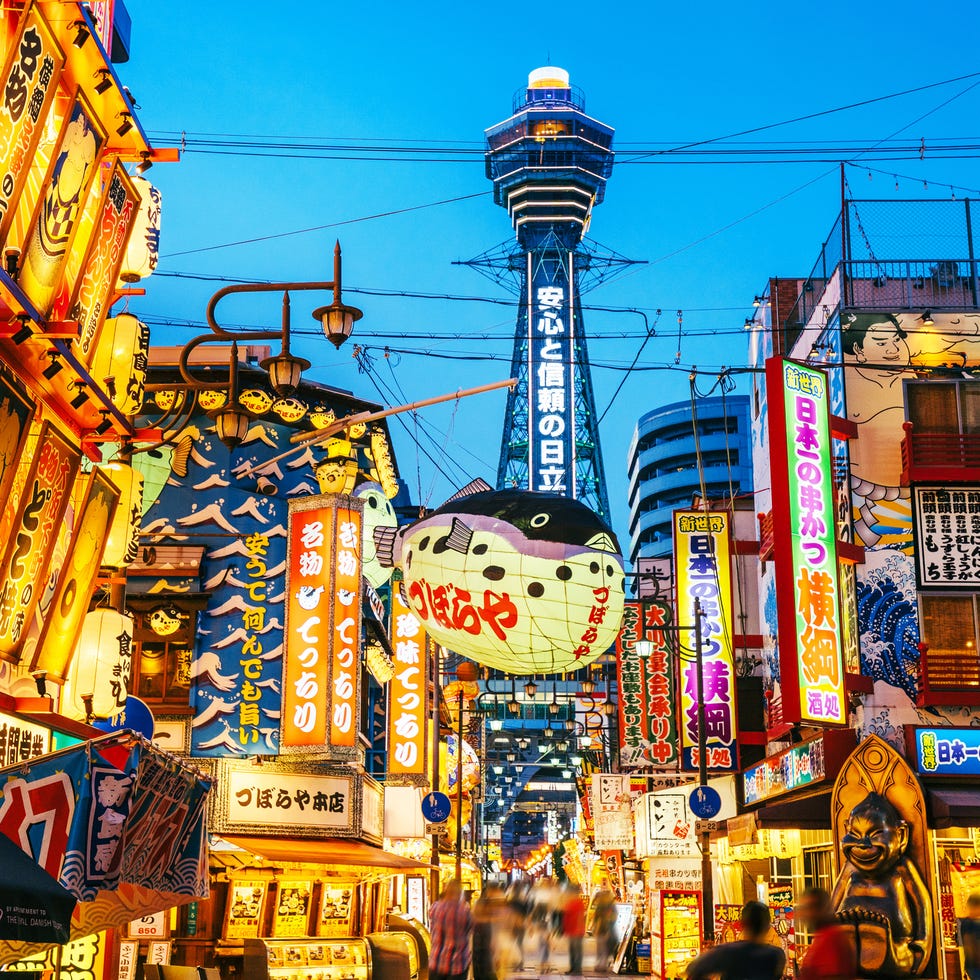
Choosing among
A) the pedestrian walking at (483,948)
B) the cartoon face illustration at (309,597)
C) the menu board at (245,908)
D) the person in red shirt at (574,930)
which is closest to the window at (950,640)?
the pedestrian walking at (483,948)

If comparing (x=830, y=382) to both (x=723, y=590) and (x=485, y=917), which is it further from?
(x=485, y=917)

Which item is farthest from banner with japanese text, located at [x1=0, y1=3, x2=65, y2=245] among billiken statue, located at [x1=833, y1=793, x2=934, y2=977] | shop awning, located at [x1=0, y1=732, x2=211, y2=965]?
billiken statue, located at [x1=833, y1=793, x2=934, y2=977]

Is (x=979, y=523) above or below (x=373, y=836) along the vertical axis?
above

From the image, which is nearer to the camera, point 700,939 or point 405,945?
point 700,939

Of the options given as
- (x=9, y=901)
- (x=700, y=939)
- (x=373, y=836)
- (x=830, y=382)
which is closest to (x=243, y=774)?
(x=373, y=836)

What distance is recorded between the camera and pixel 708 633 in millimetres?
30266

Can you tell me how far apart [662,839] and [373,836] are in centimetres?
624

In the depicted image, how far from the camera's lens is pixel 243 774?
940 inches

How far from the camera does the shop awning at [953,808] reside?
19562 mm

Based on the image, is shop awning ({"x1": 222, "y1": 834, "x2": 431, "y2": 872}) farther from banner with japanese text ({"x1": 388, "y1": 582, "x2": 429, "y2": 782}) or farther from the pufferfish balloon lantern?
the pufferfish balloon lantern

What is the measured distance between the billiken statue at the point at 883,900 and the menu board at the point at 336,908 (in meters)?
12.6

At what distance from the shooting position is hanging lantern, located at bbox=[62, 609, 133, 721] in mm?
14805

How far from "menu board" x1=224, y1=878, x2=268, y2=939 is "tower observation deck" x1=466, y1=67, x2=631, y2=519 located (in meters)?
54.8

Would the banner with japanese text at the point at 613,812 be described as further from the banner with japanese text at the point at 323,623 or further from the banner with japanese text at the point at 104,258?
the banner with japanese text at the point at 104,258
